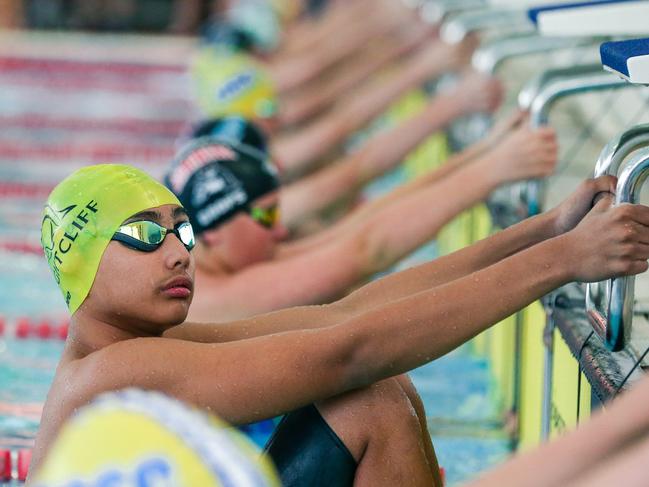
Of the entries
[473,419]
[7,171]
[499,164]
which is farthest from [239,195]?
[7,171]

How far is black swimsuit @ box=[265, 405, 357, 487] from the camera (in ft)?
7.57

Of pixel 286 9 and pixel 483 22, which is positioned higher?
pixel 483 22

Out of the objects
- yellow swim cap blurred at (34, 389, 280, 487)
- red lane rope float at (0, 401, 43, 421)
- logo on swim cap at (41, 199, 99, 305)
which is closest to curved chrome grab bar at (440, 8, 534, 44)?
red lane rope float at (0, 401, 43, 421)

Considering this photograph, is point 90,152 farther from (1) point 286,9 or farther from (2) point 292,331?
(2) point 292,331

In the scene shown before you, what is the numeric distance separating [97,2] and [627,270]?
49.7 ft

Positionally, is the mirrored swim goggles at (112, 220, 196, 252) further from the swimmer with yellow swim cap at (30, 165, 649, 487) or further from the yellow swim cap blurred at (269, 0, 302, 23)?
the yellow swim cap blurred at (269, 0, 302, 23)

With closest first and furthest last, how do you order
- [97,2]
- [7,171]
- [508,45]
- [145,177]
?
[145,177] < [508,45] < [7,171] < [97,2]

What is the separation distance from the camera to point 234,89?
6238 millimetres

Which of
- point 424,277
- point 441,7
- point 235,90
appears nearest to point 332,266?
point 424,277

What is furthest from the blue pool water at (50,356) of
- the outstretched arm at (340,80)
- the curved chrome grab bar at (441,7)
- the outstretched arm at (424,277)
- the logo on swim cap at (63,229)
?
the logo on swim cap at (63,229)

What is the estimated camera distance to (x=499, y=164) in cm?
319

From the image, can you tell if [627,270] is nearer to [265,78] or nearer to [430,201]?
[430,201]

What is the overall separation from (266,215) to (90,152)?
595 cm

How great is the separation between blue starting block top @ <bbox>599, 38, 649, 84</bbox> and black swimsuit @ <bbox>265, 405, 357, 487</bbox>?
31.5 inches
